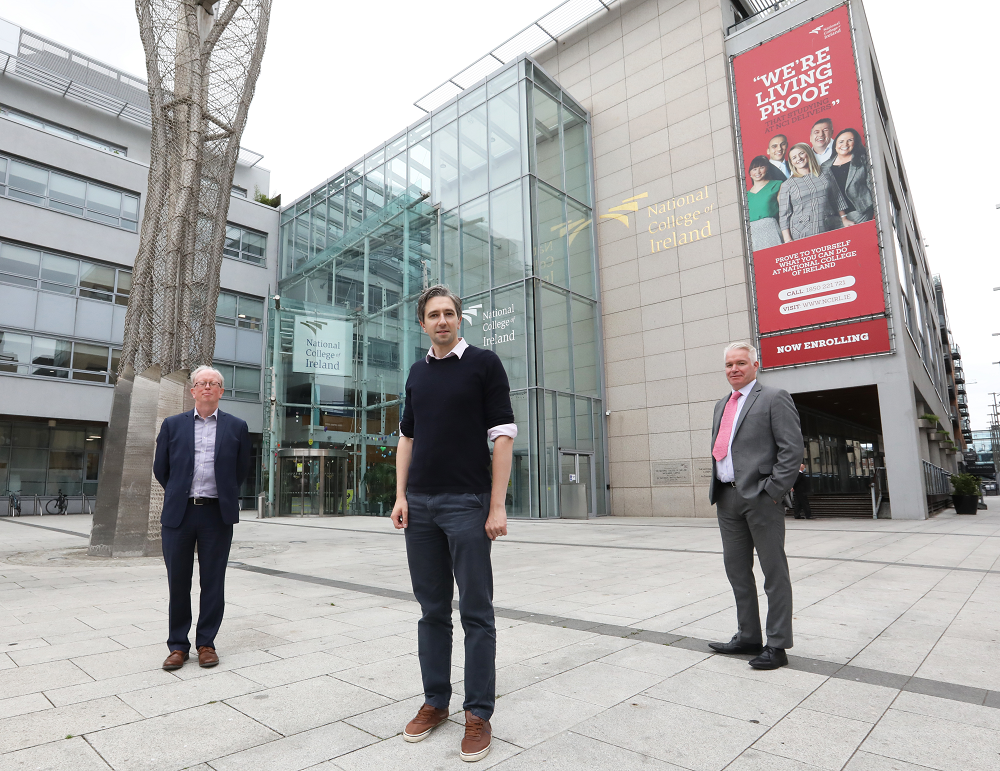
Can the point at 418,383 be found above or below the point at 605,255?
below

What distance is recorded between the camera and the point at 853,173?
1691cm

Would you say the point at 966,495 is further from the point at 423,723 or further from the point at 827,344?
the point at 423,723

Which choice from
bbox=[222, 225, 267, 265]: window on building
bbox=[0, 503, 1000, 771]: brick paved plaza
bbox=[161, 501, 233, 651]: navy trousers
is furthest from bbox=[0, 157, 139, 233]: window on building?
bbox=[161, 501, 233, 651]: navy trousers

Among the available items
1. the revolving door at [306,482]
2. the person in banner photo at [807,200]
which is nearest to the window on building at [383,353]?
the revolving door at [306,482]

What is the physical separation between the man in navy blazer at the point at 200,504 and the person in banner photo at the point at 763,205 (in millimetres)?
17498

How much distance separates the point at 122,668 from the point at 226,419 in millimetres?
1533

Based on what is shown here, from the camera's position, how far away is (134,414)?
9383mm

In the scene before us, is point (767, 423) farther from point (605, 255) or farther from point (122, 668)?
point (605, 255)

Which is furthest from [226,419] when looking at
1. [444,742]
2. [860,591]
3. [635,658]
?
[860,591]

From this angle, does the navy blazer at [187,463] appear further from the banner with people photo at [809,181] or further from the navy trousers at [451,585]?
the banner with people photo at [809,181]

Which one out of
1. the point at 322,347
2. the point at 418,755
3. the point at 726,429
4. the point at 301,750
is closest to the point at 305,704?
the point at 301,750

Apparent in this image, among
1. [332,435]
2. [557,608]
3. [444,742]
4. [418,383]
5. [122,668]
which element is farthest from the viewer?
[332,435]

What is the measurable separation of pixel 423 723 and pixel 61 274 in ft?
93.5

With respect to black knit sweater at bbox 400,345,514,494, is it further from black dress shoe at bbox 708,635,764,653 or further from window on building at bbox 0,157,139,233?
window on building at bbox 0,157,139,233
